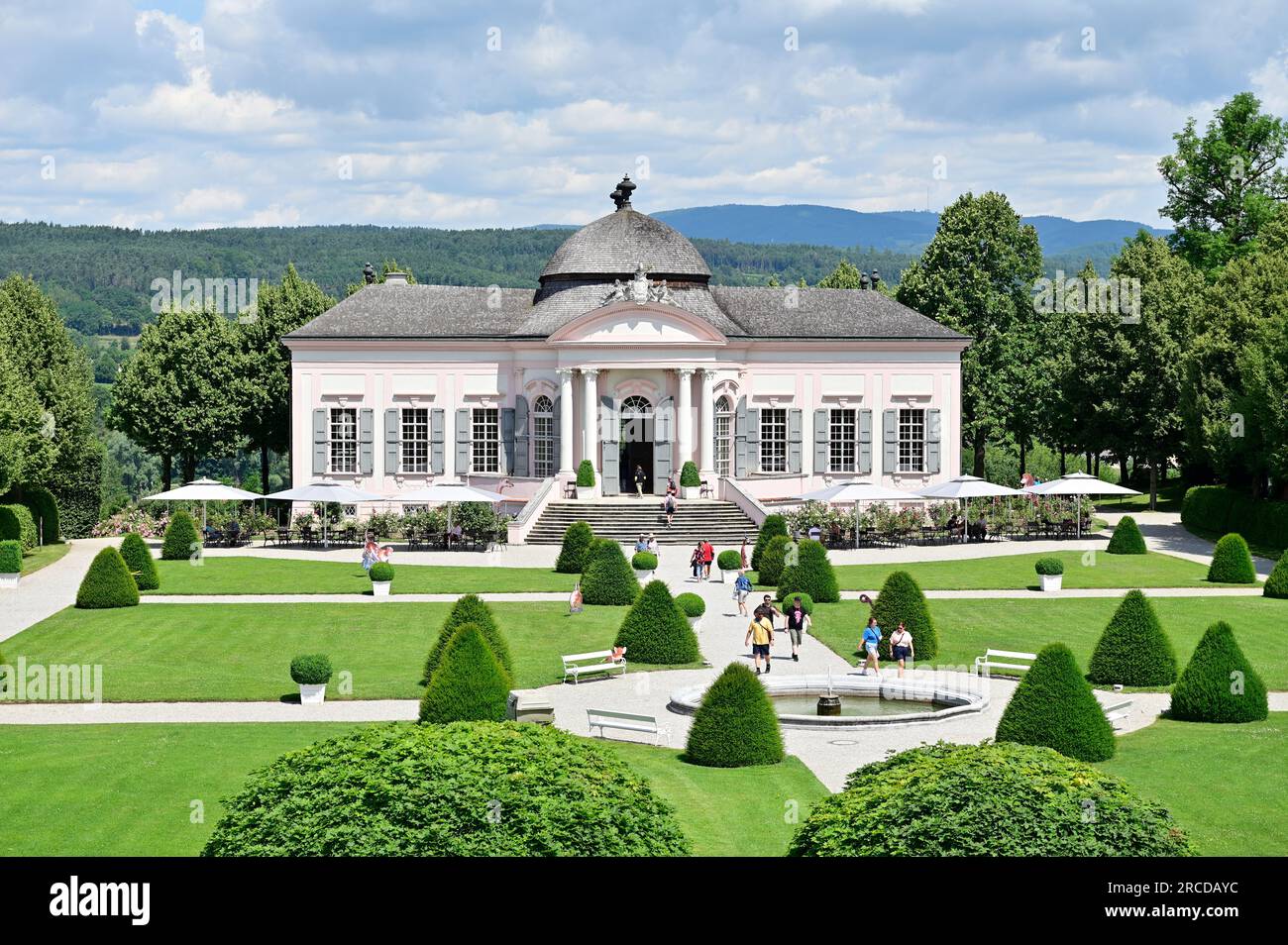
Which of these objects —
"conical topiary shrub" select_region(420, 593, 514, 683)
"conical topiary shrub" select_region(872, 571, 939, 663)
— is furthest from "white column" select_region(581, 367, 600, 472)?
"conical topiary shrub" select_region(420, 593, 514, 683)

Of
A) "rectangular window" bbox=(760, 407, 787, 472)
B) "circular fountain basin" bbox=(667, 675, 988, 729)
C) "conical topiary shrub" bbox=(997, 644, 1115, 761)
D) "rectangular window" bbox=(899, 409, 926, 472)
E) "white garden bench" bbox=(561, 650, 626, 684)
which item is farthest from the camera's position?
"rectangular window" bbox=(899, 409, 926, 472)

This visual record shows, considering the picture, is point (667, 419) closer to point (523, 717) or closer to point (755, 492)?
point (755, 492)

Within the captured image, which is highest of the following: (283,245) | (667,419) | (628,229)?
(283,245)

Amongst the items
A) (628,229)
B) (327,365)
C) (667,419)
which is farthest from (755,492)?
(327,365)

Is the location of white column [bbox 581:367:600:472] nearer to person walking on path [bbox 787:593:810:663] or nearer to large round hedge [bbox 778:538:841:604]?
large round hedge [bbox 778:538:841:604]

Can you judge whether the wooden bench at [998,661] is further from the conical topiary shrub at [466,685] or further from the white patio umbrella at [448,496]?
the white patio umbrella at [448,496]

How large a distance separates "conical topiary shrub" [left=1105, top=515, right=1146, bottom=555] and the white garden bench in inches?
919

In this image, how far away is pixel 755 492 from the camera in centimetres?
5725

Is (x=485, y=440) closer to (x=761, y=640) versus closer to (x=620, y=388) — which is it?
(x=620, y=388)

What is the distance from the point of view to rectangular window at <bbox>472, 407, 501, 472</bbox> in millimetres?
58031

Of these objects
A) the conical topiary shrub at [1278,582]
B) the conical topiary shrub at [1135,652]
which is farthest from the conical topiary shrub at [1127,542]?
the conical topiary shrub at [1135,652]

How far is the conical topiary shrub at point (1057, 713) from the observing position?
782 inches

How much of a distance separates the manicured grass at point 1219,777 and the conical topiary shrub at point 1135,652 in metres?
2.84

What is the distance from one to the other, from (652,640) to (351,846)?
18583mm
